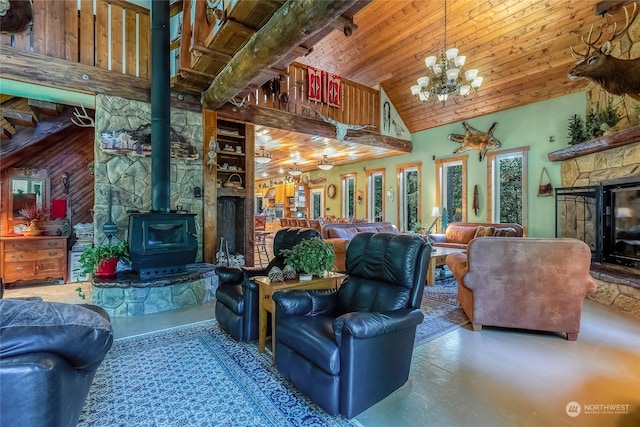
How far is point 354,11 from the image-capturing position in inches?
96.3

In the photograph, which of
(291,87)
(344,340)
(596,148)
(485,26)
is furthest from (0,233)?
(596,148)

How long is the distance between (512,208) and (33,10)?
8.80m

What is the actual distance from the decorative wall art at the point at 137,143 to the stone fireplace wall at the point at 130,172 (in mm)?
74

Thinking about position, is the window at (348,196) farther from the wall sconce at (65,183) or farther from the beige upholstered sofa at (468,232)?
the wall sconce at (65,183)

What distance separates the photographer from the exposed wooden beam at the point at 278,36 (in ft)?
7.72

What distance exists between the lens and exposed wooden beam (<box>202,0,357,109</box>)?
7.72 feet

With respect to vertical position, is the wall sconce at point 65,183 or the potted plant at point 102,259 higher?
the wall sconce at point 65,183

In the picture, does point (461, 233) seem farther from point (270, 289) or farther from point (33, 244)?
point (33, 244)

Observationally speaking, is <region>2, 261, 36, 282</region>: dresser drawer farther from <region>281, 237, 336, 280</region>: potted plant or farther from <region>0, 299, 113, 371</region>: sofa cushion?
<region>0, 299, 113, 371</region>: sofa cushion

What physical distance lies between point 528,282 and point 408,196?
621 centimetres

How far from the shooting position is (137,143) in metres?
A: 4.25

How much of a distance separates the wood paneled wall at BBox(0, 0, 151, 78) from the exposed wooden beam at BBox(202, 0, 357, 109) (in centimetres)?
141

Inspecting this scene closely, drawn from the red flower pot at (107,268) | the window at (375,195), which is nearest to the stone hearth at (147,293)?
the red flower pot at (107,268)
